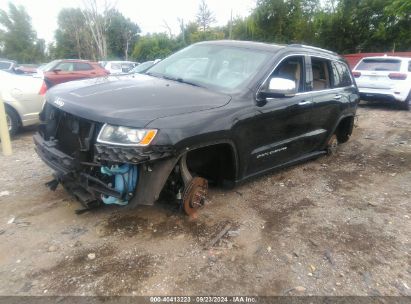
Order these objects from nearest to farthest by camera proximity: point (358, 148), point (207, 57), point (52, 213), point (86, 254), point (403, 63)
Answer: point (86, 254) → point (52, 213) → point (207, 57) → point (358, 148) → point (403, 63)

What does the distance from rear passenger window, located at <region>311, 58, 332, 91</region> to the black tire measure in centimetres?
493

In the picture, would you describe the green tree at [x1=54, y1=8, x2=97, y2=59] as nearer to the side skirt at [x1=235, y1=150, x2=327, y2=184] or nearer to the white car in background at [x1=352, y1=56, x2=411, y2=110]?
the white car in background at [x1=352, y1=56, x2=411, y2=110]

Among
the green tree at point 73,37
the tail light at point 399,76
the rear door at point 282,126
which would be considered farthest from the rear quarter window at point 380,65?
the green tree at point 73,37

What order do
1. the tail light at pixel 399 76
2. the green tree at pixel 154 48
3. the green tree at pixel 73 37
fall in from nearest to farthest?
the tail light at pixel 399 76, the green tree at pixel 154 48, the green tree at pixel 73 37

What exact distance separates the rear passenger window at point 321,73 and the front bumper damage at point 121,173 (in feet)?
8.68

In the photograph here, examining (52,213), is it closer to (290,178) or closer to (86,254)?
(86,254)

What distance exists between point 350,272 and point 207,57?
9.08ft

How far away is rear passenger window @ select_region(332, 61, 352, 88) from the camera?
204 inches

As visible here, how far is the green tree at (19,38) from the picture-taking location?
49.6m

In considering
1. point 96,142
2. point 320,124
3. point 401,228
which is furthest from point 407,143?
point 96,142

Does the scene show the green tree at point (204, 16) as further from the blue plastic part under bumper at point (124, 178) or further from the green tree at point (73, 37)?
the blue plastic part under bumper at point (124, 178)

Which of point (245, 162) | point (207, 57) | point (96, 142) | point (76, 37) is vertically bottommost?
point (245, 162)

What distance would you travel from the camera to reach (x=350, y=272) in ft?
9.45

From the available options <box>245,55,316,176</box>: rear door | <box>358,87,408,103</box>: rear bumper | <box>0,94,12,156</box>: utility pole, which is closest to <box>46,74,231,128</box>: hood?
<box>245,55,316,176</box>: rear door
